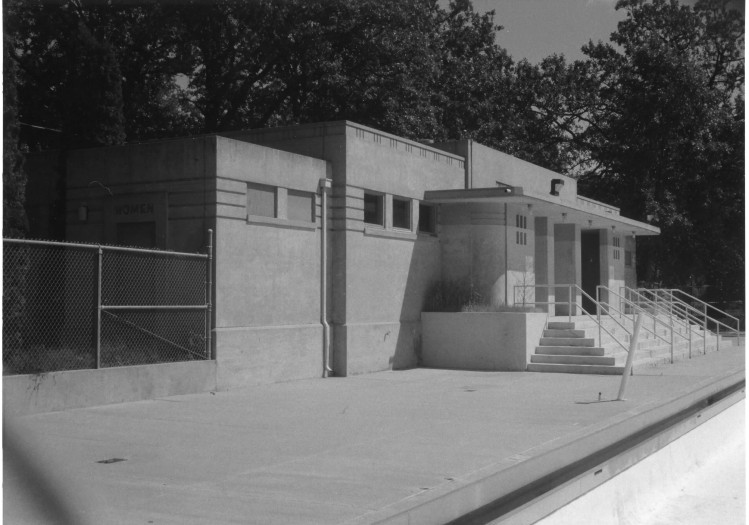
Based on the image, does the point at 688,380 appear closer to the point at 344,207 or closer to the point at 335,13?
the point at 344,207

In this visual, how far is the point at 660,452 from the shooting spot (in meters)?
9.12

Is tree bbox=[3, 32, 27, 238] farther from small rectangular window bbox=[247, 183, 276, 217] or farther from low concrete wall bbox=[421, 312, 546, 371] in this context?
low concrete wall bbox=[421, 312, 546, 371]

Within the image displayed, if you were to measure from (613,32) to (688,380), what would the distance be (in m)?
21.6

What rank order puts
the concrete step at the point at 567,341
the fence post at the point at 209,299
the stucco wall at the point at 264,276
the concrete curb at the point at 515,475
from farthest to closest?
the concrete step at the point at 567,341 → the stucco wall at the point at 264,276 → the fence post at the point at 209,299 → the concrete curb at the point at 515,475

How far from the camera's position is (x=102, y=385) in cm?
1244

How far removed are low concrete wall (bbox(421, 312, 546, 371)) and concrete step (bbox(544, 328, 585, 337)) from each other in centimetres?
19

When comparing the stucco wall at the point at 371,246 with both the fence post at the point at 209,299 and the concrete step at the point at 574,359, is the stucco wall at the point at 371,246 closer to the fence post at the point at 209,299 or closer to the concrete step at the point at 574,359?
the concrete step at the point at 574,359

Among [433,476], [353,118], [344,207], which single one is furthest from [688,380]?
[353,118]

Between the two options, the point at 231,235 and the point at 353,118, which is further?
the point at 353,118

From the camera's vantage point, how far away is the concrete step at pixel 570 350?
18.9 meters

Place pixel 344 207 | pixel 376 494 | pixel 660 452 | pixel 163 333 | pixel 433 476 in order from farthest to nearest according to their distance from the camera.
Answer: pixel 344 207
pixel 163 333
pixel 660 452
pixel 433 476
pixel 376 494

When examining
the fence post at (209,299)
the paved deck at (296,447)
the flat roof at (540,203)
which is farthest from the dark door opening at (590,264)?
the fence post at (209,299)

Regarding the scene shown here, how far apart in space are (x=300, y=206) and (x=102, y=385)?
5834 millimetres

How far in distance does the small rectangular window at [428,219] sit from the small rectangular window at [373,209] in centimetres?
193
